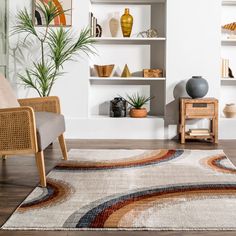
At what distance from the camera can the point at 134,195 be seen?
3160 mm

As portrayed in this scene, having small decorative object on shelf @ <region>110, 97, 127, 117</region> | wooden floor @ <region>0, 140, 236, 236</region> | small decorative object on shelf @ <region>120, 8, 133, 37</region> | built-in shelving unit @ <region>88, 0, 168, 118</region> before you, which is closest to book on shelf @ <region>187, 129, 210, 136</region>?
wooden floor @ <region>0, 140, 236, 236</region>

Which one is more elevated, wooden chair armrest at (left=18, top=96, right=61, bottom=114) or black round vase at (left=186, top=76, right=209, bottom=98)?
black round vase at (left=186, top=76, right=209, bottom=98)

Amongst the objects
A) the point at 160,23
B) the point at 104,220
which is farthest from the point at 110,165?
the point at 160,23

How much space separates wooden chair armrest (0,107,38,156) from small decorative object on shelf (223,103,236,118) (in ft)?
10.1

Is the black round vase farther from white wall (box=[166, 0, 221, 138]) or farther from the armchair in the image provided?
the armchair

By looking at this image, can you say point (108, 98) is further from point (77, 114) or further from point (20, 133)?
point (20, 133)

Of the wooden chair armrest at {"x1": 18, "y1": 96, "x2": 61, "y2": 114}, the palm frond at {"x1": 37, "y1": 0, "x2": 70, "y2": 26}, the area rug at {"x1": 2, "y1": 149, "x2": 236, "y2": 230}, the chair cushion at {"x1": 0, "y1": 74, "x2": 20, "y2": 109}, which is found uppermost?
the palm frond at {"x1": 37, "y1": 0, "x2": 70, "y2": 26}

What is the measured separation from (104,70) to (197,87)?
1.13 metres

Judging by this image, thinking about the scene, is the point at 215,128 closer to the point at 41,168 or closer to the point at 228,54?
the point at 228,54

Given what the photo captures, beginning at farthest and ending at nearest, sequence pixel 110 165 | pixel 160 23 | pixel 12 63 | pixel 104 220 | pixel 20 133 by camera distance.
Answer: pixel 160 23
pixel 12 63
pixel 110 165
pixel 20 133
pixel 104 220

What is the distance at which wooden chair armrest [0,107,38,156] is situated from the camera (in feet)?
10.9

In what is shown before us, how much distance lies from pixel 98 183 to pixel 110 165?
24.9 inches

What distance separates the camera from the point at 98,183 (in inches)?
137

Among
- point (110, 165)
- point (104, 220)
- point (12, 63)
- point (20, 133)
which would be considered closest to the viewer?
point (104, 220)
